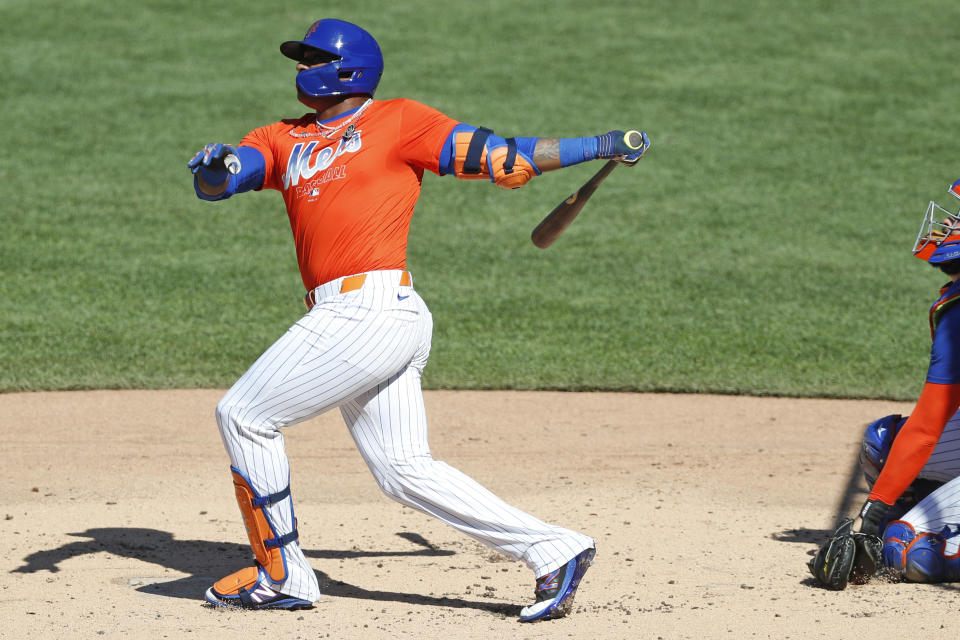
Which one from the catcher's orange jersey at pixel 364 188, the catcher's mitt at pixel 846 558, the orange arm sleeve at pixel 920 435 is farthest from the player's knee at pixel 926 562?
the catcher's orange jersey at pixel 364 188

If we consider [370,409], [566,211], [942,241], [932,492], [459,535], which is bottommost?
[459,535]

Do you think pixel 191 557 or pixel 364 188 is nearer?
pixel 364 188

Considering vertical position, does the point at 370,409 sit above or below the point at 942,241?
below

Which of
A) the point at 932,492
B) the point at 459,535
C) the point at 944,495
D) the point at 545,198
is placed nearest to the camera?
the point at 944,495

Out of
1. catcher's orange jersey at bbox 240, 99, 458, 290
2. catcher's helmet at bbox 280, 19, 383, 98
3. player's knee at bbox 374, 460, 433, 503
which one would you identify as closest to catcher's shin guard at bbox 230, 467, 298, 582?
player's knee at bbox 374, 460, 433, 503

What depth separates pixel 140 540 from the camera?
500 cm

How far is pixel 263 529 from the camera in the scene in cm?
407

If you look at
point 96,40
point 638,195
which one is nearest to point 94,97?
point 96,40

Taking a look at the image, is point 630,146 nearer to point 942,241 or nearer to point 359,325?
point 359,325

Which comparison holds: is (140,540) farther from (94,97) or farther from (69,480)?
(94,97)

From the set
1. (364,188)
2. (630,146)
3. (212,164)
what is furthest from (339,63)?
(630,146)

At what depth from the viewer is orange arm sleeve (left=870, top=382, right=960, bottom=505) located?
13.6 feet

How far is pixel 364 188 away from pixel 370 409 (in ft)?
2.42

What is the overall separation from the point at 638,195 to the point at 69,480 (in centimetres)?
732
